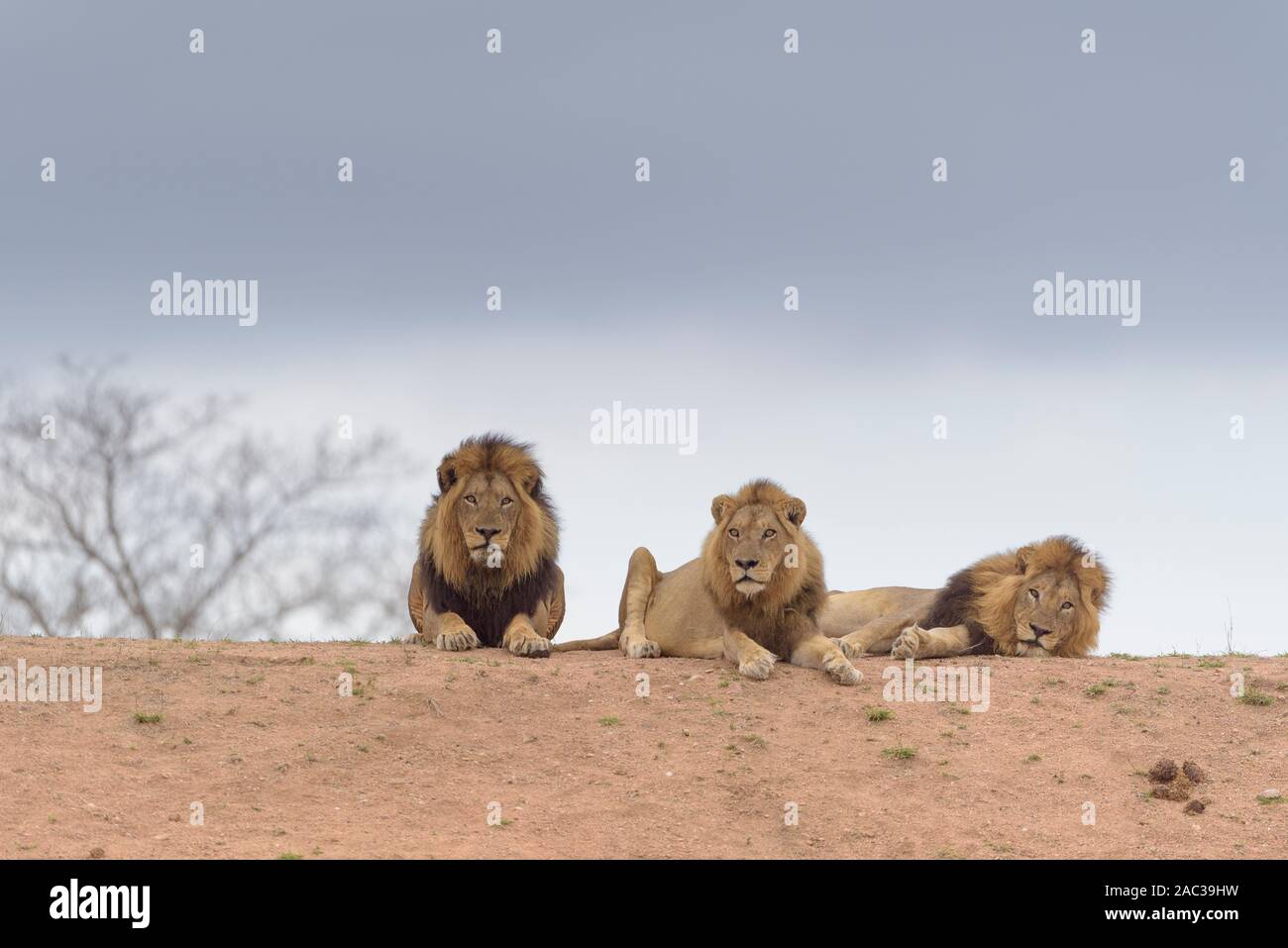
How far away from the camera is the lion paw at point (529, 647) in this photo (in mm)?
14055

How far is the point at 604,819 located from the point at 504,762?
3.88 ft

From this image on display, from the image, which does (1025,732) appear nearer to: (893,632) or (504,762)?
(893,632)

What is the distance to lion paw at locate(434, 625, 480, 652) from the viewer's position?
14.1 meters

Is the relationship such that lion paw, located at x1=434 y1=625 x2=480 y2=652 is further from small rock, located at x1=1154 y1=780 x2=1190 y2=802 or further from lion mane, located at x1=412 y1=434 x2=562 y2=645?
small rock, located at x1=1154 y1=780 x2=1190 y2=802

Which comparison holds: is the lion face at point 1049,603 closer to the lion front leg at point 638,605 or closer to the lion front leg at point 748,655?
the lion front leg at point 748,655

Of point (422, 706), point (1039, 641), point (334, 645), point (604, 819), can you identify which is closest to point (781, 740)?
point (604, 819)

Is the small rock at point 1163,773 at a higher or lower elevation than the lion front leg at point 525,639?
lower

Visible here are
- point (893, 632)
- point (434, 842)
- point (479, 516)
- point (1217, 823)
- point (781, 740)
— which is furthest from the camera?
point (893, 632)

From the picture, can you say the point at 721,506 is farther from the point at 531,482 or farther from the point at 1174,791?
the point at 1174,791

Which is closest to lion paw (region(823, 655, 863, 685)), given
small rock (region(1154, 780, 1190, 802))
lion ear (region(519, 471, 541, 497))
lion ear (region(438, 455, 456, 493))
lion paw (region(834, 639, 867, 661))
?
lion paw (region(834, 639, 867, 661))

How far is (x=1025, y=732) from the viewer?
1276 cm

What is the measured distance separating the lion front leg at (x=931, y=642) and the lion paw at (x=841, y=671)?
1224 millimetres

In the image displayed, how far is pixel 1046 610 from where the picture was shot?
14977 mm

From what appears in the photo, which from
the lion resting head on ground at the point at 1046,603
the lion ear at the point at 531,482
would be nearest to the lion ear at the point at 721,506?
Answer: the lion ear at the point at 531,482
